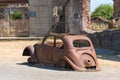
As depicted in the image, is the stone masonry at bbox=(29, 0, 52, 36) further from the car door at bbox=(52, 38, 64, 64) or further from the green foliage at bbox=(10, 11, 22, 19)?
the green foliage at bbox=(10, 11, 22, 19)

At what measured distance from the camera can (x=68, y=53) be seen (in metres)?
15.3

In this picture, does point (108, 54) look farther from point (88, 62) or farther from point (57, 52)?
point (88, 62)

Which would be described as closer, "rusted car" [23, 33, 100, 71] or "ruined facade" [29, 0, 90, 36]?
"rusted car" [23, 33, 100, 71]

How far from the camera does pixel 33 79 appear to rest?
12727mm

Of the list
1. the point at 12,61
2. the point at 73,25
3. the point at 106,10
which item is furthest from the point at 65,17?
the point at 106,10

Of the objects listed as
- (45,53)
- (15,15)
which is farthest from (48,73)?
(15,15)

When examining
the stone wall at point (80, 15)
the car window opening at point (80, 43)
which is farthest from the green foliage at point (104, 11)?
the car window opening at point (80, 43)

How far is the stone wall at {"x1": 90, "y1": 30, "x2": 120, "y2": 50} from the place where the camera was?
920 inches

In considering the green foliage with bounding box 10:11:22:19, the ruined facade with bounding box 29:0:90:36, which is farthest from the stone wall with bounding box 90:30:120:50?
the green foliage with bounding box 10:11:22:19

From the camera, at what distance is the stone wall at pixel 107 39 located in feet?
76.6

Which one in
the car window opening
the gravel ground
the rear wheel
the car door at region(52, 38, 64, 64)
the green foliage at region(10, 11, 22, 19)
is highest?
the green foliage at region(10, 11, 22, 19)

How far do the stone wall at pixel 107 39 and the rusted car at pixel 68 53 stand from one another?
707cm

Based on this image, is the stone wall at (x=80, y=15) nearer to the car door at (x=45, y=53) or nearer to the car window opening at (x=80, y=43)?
the car door at (x=45, y=53)

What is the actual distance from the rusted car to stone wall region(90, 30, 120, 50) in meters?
7.07
